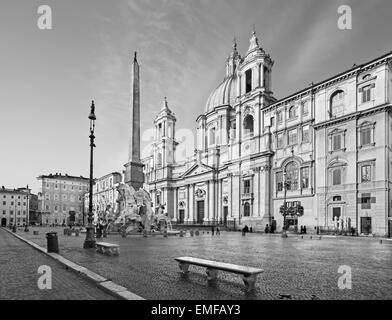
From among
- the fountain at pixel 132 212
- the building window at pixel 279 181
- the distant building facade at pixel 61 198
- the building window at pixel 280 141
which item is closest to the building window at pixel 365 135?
the building window at pixel 280 141

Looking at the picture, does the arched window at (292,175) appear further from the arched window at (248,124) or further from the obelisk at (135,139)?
the obelisk at (135,139)

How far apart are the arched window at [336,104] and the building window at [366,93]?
2.91m

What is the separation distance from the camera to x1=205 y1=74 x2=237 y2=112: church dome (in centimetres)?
7319

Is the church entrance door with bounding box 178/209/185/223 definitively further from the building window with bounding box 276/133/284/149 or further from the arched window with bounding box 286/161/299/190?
the arched window with bounding box 286/161/299/190

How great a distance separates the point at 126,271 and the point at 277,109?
149 feet

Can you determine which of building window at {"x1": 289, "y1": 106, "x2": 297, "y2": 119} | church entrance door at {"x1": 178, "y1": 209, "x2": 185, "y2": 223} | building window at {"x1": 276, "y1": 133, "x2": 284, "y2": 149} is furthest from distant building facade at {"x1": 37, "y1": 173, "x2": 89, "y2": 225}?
building window at {"x1": 289, "y1": 106, "x2": 297, "y2": 119}

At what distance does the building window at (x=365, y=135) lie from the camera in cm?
3878

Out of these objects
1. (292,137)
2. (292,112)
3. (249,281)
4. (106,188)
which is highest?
(292,112)

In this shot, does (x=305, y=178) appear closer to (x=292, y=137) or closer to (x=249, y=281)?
(x=292, y=137)

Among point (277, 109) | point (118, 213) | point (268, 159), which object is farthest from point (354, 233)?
point (118, 213)

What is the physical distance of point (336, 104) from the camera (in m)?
43.4

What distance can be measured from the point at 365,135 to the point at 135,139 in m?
26.5

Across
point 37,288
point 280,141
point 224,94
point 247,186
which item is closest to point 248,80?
point 224,94

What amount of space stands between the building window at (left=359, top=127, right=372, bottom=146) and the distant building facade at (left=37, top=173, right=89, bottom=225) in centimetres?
9781
